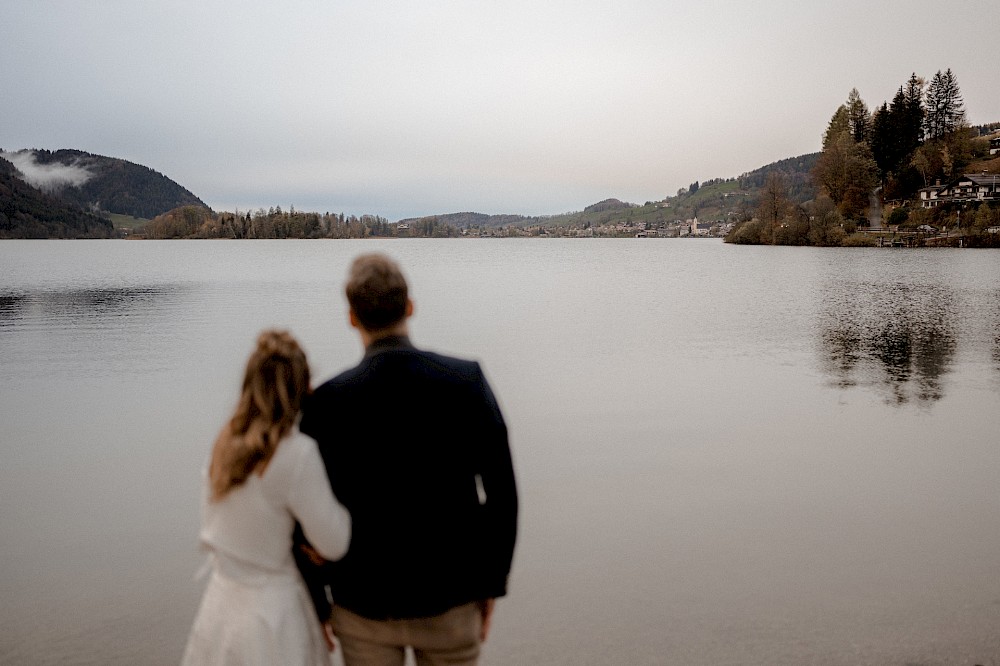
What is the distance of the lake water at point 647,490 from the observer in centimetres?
482

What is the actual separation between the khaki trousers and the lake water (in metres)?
2.12

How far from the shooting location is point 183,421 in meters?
11.0

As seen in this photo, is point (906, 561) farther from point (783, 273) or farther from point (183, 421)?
point (783, 273)

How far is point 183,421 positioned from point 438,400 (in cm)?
975

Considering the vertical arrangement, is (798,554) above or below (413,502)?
below

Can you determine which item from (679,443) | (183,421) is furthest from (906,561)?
(183,421)

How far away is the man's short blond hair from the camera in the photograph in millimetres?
2355

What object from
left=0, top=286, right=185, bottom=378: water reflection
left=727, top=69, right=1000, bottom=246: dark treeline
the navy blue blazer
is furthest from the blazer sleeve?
left=727, top=69, right=1000, bottom=246: dark treeline

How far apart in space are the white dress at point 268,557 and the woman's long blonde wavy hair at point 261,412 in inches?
1.6

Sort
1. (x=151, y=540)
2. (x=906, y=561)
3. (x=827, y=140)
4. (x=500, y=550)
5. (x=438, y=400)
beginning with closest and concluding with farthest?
(x=438, y=400) → (x=500, y=550) → (x=906, y=561) → (x=151, y=540) → (x=827, y=140)

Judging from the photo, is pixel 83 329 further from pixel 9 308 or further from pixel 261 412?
pixel 261 412

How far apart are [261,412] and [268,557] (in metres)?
0.50

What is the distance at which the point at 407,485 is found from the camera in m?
2.46

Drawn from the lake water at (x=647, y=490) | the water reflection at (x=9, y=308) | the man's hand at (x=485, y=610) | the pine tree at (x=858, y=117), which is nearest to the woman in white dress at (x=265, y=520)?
the man's hand at (x=485, y=610)
